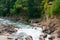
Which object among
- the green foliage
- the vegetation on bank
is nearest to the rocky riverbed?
the green foliage

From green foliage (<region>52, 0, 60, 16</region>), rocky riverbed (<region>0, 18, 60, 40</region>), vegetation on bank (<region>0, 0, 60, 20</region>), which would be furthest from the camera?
vegetation on bank (<region>0, 0, 60, 20</region>)

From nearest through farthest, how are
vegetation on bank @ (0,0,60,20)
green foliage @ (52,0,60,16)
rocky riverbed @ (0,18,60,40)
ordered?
rocky riverbed @ (0,18,60,40) < green foliage @ (52,0,60,16) < vegetation on bank @ (0,0,60,20)

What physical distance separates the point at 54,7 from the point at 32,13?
20111mm

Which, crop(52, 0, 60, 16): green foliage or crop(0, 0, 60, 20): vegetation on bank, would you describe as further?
crop(0, 0, 60, 20): vegetation on bank

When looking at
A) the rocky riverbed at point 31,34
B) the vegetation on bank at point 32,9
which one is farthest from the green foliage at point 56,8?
the vegetation on bank at point 32,9

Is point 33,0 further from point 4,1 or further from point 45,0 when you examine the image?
point 4,1

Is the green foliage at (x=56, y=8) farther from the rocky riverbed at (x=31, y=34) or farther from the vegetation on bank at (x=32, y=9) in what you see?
the vegetation on bank at (x=32, y=9)

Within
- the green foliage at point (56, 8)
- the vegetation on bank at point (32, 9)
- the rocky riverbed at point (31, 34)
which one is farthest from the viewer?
the vegetation on bank at point (32, 9)

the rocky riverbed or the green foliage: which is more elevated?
the green foliage

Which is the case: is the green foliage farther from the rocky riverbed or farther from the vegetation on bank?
the vegetation on bank

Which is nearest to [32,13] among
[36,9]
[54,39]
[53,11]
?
[36,9]

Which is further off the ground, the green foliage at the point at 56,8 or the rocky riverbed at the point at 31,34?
the green foliage at the point at 56,8

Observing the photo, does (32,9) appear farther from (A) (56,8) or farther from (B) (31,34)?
(B) (31,34)

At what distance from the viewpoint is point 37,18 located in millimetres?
58438
